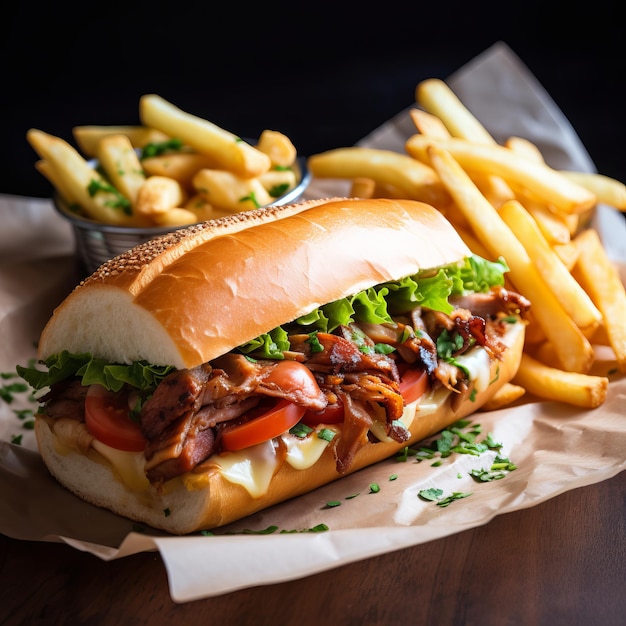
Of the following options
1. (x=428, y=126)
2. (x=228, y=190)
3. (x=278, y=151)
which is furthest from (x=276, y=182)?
A: (x=428, y=126)

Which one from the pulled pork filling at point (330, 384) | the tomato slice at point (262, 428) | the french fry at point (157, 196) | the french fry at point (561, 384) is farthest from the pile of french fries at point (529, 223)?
the tomato slice at point (262, 428)

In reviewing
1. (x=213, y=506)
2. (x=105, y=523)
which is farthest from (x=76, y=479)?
(x=213, y=506)

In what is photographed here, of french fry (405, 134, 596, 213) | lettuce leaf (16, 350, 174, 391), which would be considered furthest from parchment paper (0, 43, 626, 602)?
french fry (405, 134, 596, 213)

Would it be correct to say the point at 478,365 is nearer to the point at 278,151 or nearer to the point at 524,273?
the point at 524,273

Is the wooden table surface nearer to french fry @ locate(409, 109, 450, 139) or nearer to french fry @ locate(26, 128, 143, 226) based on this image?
french fry @ locate(26, 128, 143, 226)

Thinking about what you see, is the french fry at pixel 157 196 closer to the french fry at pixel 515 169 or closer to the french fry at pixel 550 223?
the french fry at pixel 515 169

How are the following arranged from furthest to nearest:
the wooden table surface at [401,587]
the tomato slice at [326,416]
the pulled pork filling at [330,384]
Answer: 1. the tomato slice at [326,416]
2. the pulled pork filling at [330,384]
3. the wooden table surface at [401,587]
